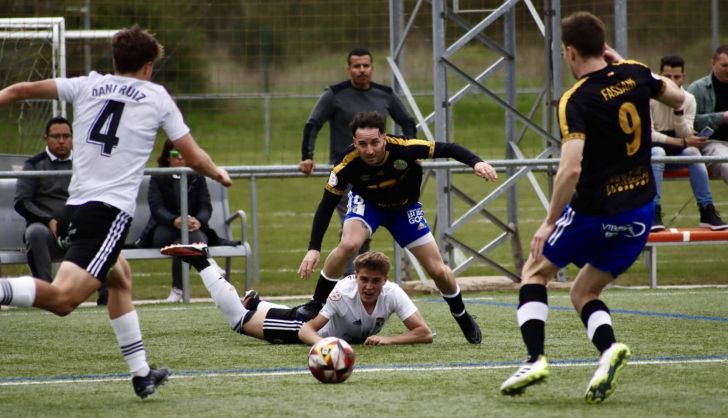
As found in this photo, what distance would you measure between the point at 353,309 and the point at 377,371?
1.22m

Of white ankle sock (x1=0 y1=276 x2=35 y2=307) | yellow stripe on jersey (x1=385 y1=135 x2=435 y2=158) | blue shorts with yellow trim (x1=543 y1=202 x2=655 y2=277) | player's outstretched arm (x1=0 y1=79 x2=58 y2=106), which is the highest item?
player's outstretched arm (x1=0 y1=79 x2=58 y2=106)

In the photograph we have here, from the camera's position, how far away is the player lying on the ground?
7.99 metres

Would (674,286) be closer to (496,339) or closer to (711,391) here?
(496,339)

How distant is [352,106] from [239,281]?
4.18m

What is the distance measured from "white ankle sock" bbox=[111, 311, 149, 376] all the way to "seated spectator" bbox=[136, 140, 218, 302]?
5.59 m

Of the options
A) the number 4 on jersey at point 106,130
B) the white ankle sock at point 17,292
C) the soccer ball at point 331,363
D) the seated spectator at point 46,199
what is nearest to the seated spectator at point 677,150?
the seated spectator at point 46,199

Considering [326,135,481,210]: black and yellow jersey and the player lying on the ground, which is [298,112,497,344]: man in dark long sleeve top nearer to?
[326,135,481,210]: black and yellow jersey

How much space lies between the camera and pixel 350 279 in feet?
27.1

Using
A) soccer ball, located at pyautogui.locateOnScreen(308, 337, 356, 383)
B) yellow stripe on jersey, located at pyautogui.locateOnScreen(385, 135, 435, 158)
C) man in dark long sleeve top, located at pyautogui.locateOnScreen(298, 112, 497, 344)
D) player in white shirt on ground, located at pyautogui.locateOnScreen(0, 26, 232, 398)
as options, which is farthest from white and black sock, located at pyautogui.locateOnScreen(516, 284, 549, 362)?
yellow stripe on jersey, located at pyautogui.locateOnScreen(385, 135, 435, 158)

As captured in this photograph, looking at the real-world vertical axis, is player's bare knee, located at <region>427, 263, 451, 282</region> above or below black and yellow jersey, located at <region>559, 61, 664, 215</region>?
below

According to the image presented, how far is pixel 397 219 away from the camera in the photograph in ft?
28.4

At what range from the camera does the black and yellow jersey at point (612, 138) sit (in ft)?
19.1

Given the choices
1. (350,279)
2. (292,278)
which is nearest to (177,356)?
(350,279)

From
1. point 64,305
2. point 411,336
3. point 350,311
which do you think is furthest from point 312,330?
point 64,305
